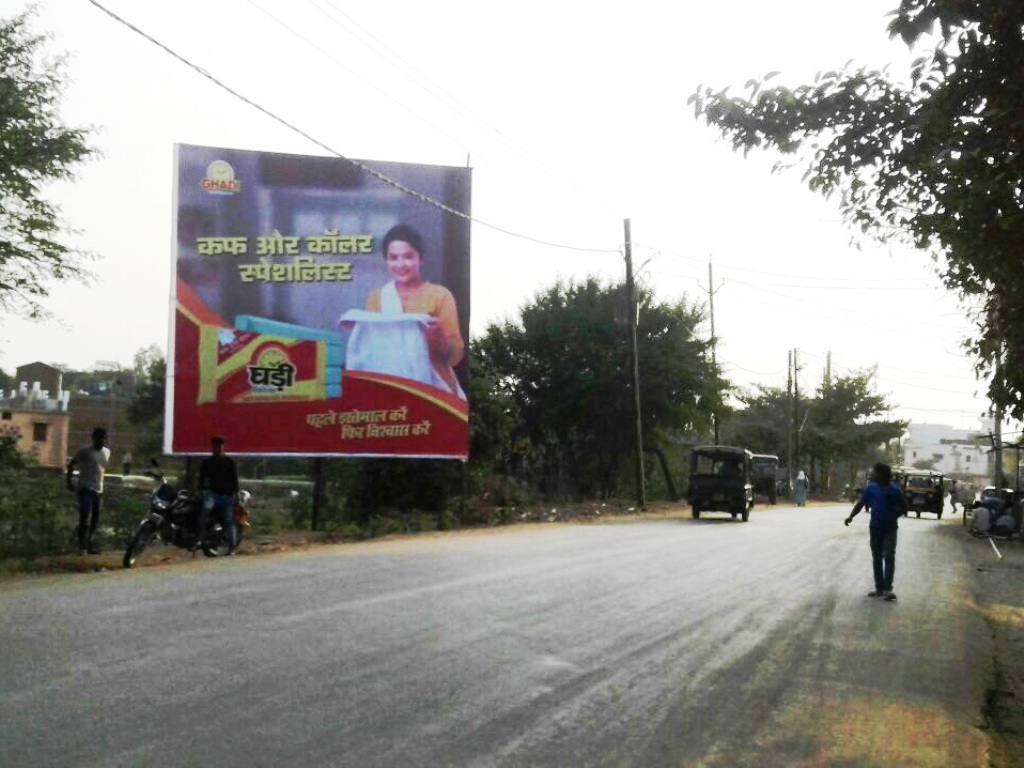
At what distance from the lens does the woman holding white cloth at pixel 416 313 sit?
26547mm

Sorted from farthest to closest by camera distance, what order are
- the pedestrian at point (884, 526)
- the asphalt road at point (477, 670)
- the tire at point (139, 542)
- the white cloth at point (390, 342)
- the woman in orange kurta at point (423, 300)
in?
Result: the woman in orange kurta at point (423, 300)
the white cloth at point (390, 342)
the tire at point (139, 542)
the pedestrian at point (884, 526)
the asphalt road at point (477, 670)

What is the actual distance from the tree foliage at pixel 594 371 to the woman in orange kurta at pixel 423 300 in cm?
1800

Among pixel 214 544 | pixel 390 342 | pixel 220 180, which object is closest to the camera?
pixel 214 544

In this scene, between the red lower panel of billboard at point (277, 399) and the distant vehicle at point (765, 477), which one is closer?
the red lower panel of billboard at point (277, 399)

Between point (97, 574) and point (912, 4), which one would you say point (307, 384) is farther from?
point (912, 4)

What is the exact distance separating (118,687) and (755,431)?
85.4 metres

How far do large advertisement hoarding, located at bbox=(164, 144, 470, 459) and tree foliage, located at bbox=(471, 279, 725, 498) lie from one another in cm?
1867

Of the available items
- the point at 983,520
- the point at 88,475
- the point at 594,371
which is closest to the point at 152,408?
the point at 594,371

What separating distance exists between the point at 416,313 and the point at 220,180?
524 centimetres

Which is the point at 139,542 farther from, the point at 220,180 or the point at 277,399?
the point at 220,180

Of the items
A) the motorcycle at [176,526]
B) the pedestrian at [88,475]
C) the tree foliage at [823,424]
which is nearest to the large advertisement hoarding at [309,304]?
the motorcycle at [176,526]

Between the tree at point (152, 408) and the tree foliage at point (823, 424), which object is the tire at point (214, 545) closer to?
the tree at point (152, 408)

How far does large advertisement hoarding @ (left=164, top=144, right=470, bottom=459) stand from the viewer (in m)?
25.4

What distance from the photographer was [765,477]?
2516 inches
